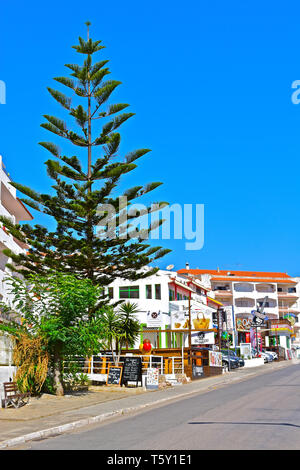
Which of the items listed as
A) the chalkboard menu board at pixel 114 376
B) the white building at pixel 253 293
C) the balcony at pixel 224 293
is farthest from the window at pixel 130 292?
the balcony at pixel 224 293

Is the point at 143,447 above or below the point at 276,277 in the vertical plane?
below

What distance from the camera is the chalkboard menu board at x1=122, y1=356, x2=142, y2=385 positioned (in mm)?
22656

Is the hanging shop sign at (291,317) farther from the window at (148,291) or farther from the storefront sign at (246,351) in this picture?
the window at (148,291)

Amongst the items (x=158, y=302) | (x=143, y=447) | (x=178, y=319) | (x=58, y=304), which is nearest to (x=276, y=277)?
(x=158, y=302)

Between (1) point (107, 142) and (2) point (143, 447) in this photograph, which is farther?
(1) point (107, 142)

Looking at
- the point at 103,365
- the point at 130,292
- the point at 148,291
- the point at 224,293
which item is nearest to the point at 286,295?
the point at 224,293

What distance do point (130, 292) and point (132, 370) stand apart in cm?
2110

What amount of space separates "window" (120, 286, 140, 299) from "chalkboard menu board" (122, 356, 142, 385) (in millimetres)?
20568
